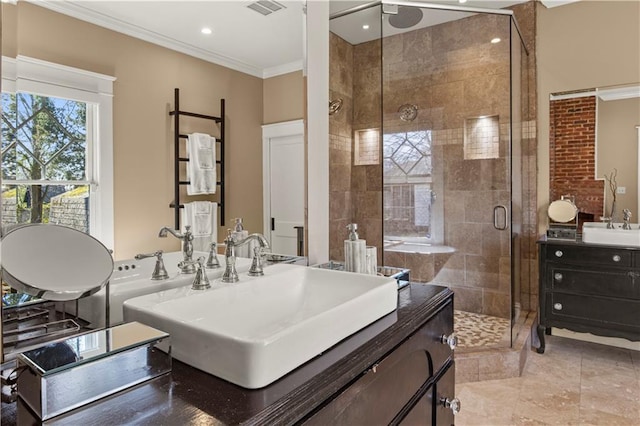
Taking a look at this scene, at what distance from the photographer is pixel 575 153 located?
295cm

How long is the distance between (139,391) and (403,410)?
0.64 metres

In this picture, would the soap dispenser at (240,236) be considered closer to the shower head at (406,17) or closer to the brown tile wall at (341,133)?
the brown tile wall at (341,133)

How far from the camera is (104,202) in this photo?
97cm

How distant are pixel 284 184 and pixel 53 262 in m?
0.93

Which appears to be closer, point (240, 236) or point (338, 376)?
point (338, 376)

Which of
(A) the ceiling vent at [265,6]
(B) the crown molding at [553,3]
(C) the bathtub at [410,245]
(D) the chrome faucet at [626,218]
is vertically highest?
(B) the crown molding at [553,3]

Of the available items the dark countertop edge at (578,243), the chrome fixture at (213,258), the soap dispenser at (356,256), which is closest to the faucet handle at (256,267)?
the chrome fixture at (213,258)

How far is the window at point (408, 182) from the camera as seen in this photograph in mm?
3496

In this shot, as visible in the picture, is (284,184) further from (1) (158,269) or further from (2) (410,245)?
(2) (410,245)

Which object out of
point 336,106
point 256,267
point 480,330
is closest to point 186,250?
point 256,267

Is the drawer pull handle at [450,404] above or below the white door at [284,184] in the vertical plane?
below

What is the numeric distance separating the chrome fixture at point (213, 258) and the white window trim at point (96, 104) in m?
0.32

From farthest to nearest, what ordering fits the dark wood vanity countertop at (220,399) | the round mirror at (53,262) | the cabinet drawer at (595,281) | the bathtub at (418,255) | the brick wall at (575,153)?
the bathtub at (418,255), the brick wall at (575,153), the cabinet drawer at (595,281), the round mirror at (53,262), the dark wood vanity countertop at (220,399)

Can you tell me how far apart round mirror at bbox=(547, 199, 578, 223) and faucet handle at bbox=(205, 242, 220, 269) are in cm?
271
